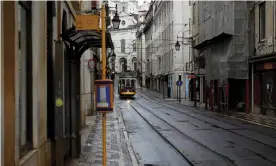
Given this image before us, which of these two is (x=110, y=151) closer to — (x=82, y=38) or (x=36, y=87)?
(x=82, y=38)

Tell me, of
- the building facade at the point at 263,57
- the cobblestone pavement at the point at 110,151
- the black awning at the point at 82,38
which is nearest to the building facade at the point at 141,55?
the building facade at the point at 263,57

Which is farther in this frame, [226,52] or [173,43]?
[173,43]

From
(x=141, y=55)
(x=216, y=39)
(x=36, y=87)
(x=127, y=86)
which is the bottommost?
(x=127, y=86)

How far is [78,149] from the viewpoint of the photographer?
440 inches

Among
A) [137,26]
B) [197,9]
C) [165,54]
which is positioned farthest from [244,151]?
[137,26]

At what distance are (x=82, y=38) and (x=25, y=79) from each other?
3.26m

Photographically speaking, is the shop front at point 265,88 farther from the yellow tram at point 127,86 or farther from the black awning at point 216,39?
the yellow tram at point 127,86

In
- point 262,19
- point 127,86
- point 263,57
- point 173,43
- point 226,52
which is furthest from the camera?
point 127,86

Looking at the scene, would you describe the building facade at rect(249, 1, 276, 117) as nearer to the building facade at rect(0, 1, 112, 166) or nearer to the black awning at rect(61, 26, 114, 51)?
the black awning at rect(61, 26, 114, 51)

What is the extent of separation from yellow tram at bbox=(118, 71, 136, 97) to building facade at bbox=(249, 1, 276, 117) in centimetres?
3282

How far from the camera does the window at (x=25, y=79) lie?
285 inches

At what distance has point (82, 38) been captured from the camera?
35.0 ft

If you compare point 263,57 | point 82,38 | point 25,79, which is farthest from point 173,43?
point 25,79

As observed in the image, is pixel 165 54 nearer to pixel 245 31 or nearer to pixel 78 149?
pixel 245 31
